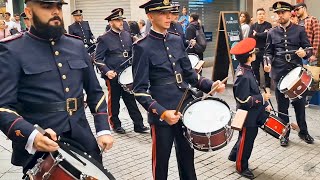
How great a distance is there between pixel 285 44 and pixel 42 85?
4.24 metres

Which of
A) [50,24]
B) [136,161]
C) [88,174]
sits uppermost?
[50,24]

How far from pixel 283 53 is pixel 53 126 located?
413cm

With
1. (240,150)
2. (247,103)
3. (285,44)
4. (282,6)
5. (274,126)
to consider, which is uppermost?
(282,6)

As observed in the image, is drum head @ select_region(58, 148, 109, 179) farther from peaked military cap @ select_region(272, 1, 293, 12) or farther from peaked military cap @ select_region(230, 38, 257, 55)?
peaked military cap @ select_region(272, 1, 293, 12)

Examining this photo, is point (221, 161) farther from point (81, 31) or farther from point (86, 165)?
point (81, 31)

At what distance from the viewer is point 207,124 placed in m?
3.30

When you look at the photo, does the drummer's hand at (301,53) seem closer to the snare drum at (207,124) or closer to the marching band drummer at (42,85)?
the snare drum at (207,124)

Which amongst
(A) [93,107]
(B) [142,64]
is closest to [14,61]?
(A) [93,107]

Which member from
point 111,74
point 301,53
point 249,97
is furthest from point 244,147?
point 111,74

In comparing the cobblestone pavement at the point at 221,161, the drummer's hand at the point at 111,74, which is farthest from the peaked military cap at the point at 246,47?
the drummer's hand at the point at 111,74

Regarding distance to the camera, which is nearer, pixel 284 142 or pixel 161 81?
pixel 161 81

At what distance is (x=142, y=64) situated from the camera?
3436mm

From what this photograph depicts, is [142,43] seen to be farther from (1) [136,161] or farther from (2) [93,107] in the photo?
→ (1) [136,161]

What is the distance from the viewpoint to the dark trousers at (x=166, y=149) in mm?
3465
